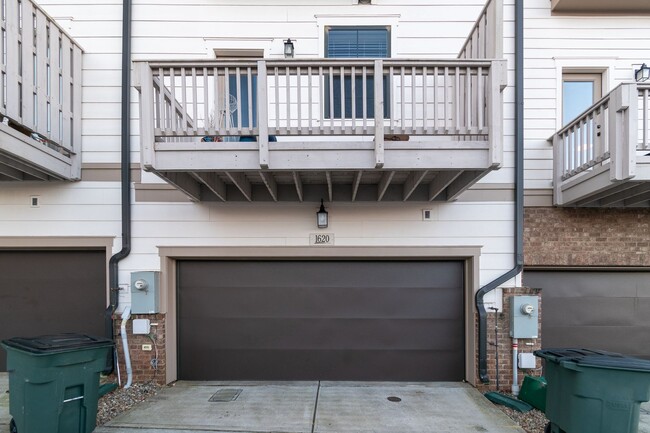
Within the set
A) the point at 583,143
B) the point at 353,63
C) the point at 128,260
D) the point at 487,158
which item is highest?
the point at 353,63

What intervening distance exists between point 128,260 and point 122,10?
11.1 feet

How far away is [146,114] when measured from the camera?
3.24 metres

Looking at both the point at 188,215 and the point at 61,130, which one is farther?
the point at 188,215

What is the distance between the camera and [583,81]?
4938 mm

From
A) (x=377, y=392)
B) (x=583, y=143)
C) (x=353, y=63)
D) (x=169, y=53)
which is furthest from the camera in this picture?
(x=169, y=53)

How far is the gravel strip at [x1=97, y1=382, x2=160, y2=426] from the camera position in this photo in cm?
376

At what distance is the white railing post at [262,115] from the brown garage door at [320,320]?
202 centimetres

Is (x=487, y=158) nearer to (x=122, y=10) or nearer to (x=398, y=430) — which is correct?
(x=398, y=430)

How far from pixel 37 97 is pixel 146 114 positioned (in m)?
1.81

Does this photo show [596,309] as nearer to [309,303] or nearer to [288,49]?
[309,303]

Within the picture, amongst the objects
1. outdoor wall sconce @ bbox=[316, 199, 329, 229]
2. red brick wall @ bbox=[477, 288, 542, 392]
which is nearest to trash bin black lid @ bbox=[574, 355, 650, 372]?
red brick wall @ bbox=[477, 288, 542, 392]

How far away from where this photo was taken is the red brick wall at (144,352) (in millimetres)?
4531

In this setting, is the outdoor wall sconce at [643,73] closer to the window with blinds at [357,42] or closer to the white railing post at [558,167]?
the white railing post at [558,167]

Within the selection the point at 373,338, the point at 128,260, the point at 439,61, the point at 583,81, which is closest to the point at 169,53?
the point at 128,260
